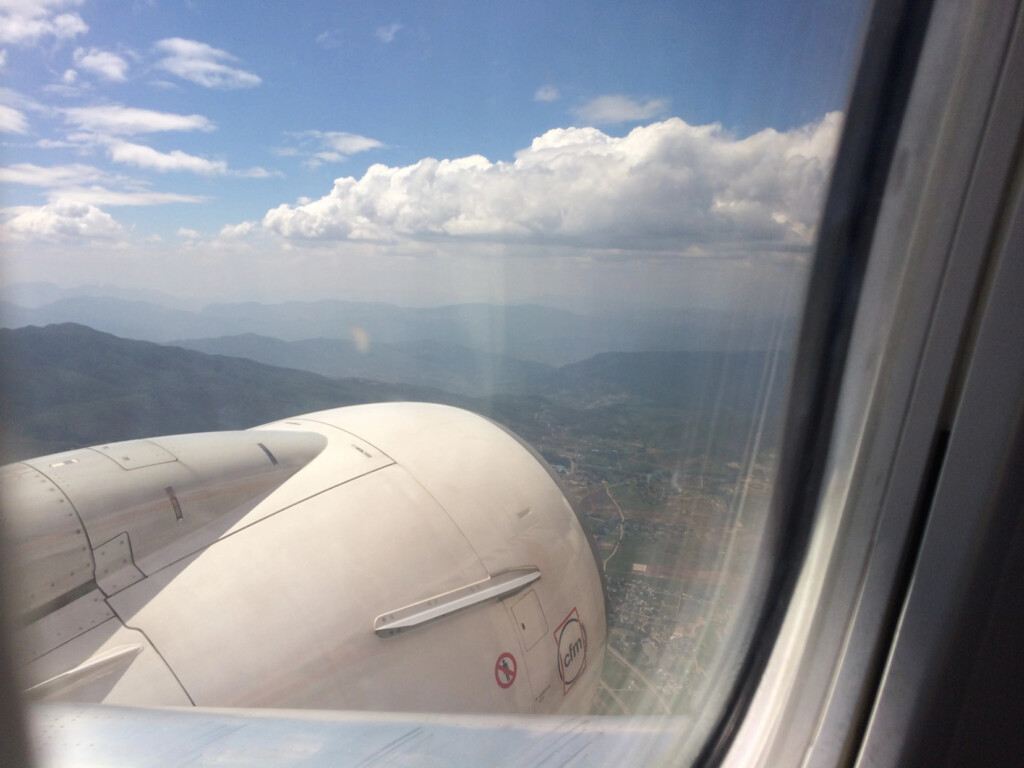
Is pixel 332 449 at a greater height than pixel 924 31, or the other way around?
pixel 924 31

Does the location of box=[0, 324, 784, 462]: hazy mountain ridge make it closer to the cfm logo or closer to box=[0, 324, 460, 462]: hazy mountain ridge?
box=[0, 324, 460, 462]: hazy mountain ridge

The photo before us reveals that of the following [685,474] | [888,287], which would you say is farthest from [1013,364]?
[685,474]

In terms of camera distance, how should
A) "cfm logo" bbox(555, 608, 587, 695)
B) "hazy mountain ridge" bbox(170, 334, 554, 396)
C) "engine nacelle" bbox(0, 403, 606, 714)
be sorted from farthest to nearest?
"cfm logo" bbox(555, 608, 587, 695)
"hazy mountain ridge" bbox(170, 334, 554, 396)
"engine nacelle" bbox(0, 403, 606, 714)

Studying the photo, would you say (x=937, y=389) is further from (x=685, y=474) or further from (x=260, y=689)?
(x=260, y=689)

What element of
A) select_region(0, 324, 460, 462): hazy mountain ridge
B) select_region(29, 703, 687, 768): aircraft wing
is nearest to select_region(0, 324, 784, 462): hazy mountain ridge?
select_region(0, 324, 460, 462): hazy mountain ridge

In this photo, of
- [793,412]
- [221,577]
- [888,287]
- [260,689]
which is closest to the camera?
[888,287]

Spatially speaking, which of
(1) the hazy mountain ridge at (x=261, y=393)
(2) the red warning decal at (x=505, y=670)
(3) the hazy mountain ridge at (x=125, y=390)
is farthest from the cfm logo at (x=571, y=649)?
(3) the hazy mountain ridge at (x=125, y=390)
